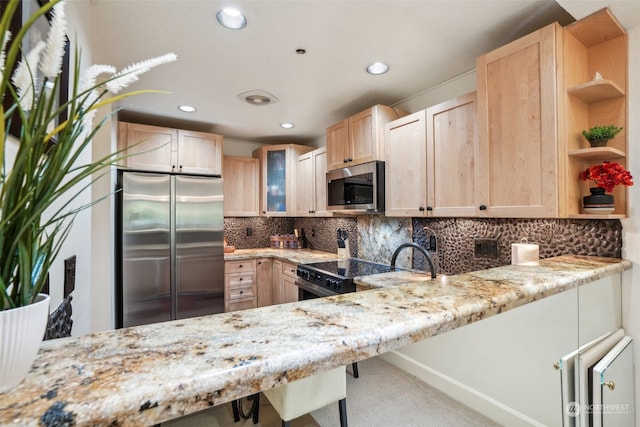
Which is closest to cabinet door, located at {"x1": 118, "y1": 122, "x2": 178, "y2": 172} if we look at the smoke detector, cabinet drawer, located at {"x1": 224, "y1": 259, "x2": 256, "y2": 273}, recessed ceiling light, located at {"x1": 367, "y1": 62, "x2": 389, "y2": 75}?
the smoke detector

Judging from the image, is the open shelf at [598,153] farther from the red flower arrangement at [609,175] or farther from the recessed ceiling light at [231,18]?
the recessed ceiling light at [231,18]

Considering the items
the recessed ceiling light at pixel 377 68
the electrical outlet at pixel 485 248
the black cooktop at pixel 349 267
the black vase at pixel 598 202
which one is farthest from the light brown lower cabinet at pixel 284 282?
the black vase at pixel 598 202

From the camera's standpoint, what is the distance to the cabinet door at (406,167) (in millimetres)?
2332

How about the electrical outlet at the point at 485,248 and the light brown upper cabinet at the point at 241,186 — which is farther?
the light brown upper cabinet at the point at 241,186

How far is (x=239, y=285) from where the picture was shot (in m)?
3.79

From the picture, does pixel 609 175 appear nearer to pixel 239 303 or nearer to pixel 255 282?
pixel 255 282

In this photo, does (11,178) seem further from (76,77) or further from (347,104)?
(347,104)

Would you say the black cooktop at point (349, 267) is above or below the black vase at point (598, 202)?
below

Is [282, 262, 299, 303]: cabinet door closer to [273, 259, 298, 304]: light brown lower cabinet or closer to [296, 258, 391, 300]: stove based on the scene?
[273, 259, 298, 304]: light brown lower cabinet

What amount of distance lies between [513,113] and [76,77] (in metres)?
1.95

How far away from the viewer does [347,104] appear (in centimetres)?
298

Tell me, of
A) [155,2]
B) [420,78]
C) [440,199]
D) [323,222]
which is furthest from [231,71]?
[323,222]

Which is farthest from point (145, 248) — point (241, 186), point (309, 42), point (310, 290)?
point (309, 42)

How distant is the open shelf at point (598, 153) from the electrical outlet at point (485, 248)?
0.78 m
